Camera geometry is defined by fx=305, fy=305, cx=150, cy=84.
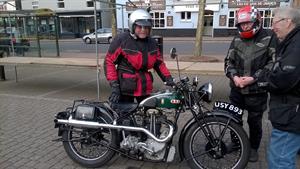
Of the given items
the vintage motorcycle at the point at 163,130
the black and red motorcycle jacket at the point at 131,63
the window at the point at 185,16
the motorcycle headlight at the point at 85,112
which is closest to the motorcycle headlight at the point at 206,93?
the vintage motorcycle at the point at 163,130

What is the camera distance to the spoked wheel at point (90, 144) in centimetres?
343

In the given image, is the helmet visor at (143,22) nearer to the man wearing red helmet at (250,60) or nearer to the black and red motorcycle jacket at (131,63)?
the black and red motorcycle jacket at (131,63)

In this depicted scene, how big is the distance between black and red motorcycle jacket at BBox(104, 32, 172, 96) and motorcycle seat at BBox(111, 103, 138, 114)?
159 millimetres

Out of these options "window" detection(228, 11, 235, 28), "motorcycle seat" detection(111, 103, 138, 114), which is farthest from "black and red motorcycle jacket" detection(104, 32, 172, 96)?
"window" detection(228, 11, 235, 28)

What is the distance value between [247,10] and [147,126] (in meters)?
1.59

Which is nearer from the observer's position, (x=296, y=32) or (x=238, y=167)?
(x=296, y=32)

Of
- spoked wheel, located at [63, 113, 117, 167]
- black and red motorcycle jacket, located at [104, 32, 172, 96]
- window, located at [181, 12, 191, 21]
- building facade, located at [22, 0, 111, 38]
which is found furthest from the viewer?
building facade, located at [22, 0, 111, 38]

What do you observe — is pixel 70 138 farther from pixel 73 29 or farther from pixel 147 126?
pixel 73 29

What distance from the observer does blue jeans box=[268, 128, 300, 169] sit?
243 centimetres

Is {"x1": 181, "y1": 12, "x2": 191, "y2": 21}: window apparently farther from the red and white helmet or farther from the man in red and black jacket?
the red and white helmet

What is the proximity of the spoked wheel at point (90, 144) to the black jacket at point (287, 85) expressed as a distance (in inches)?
68.2

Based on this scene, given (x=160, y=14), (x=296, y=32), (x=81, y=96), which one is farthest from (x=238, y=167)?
(x=160, y=14)

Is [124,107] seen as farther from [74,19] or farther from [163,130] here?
[74,19]

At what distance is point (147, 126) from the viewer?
3.28m
